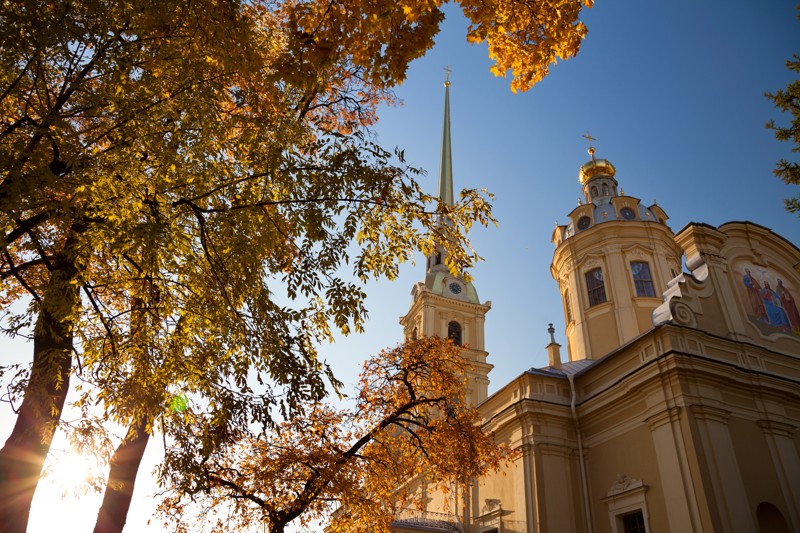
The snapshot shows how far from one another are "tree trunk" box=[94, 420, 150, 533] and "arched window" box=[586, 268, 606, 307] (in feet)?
70.0

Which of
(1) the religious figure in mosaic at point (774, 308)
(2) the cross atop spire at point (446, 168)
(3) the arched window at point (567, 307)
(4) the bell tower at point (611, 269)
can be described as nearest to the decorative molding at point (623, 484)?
(1) the religious figure in mosaic at point (774, 308)

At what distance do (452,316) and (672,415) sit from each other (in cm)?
2286

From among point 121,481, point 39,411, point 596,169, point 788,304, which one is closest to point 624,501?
point 788,304

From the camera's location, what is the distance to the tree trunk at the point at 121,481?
25.7 ft

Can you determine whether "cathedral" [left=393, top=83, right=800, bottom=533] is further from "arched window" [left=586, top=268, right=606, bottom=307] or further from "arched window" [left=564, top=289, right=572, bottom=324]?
"arched window" [left=564, top=289, right=572, bottom=324]

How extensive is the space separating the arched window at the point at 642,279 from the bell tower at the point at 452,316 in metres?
12.2

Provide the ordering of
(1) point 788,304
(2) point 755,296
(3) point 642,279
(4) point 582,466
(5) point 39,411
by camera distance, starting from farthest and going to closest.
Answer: (3) point 642,279, (1) point 788,304, (2) point 755,296, (4) point 582,466, (5) point 39,411

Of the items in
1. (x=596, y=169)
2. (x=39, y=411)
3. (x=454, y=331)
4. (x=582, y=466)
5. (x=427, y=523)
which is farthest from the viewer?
(x=454, y=331)

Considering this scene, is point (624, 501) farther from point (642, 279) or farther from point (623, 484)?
point (642, 279)

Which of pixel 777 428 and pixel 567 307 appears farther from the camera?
pixel 567 307

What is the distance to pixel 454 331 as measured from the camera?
3722cm

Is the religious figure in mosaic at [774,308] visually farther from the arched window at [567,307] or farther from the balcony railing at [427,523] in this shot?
the balcony railing at [427,523]

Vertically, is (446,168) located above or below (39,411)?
above

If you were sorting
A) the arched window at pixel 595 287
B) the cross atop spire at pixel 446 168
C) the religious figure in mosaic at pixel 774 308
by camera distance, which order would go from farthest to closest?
1. the cross atop spire at pixel 446 168
2. the arched window at pixel 595 287
3. the religious figure in mosaic at pixel 774 308
